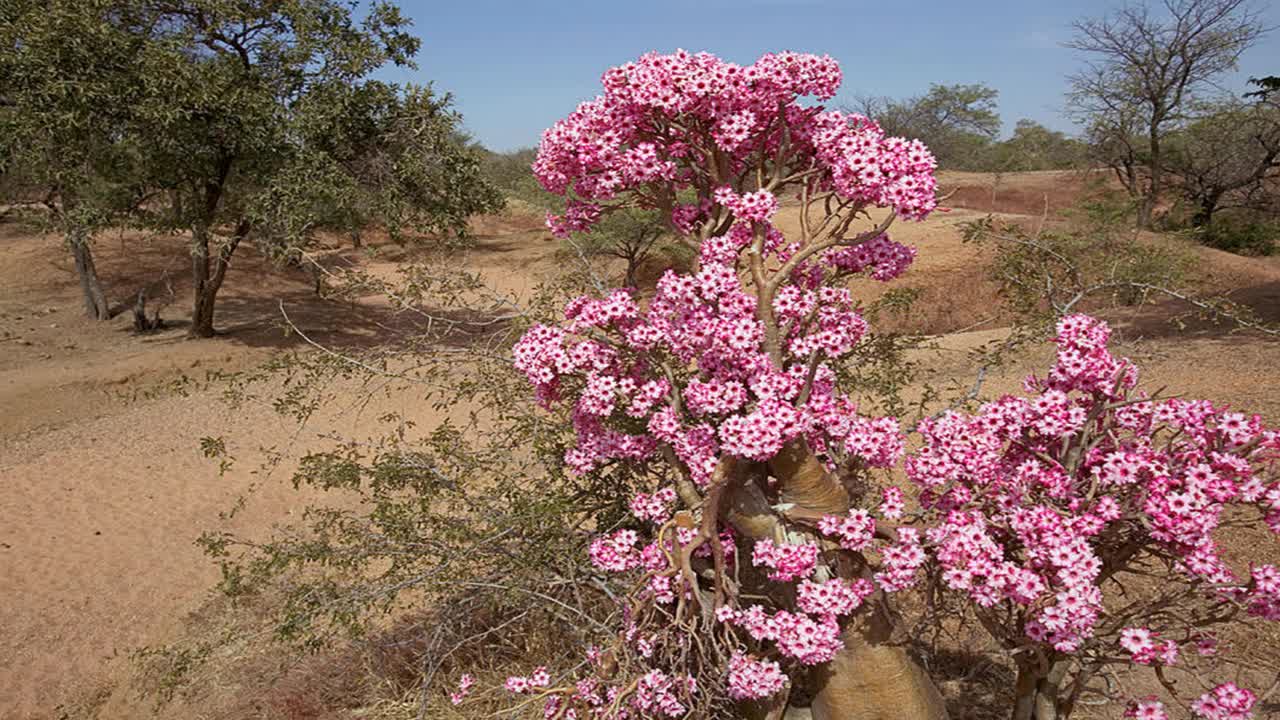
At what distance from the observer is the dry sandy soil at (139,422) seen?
7.17m

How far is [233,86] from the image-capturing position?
12977mm

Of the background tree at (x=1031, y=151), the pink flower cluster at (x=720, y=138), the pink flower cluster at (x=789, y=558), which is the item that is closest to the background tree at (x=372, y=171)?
the pink flower cluster at (x=720, y=138)

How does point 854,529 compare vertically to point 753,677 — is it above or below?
above

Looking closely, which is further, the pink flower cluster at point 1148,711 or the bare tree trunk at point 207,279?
the bare tree trunk at point 207,279

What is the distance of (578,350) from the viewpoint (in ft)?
11.2

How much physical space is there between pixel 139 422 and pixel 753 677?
38.1 feet

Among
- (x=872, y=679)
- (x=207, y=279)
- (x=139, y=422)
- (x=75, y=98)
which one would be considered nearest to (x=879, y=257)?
(x=872, y=679)

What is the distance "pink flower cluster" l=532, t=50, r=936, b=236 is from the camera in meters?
3.30

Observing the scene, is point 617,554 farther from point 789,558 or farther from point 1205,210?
point 1205,210

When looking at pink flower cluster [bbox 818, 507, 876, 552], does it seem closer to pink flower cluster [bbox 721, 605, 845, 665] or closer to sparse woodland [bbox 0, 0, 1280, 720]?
sparse woodland [bbox 0, 0, 1280, 720]

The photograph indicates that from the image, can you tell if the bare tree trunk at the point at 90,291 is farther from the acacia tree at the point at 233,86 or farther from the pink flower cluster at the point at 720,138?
the pink flower cluster at the point at 720,138

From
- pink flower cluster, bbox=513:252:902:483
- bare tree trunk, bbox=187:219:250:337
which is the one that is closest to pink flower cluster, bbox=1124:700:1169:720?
pink flower cluster, bbox=513:252:902:483

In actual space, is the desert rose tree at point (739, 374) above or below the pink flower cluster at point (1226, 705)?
above

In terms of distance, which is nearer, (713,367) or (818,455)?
(713,367)
